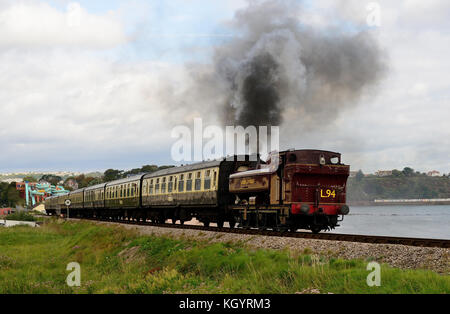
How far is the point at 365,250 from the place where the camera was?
14258 millimetres

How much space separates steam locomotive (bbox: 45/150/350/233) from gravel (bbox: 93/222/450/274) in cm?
198

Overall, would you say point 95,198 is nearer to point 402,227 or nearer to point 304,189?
point 304,189

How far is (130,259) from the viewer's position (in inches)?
941

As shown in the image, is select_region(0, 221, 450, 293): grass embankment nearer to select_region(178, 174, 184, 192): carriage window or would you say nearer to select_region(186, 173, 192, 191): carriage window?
select_region(178, 174, 184, 192): carriage window

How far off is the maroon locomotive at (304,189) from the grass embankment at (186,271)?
2.77 m

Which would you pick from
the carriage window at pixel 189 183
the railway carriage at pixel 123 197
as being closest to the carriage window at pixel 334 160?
the carriage window at pixel 189 183

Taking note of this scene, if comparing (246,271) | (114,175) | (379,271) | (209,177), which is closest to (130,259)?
(209,177)

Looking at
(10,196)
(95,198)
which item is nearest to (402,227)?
(95,198)

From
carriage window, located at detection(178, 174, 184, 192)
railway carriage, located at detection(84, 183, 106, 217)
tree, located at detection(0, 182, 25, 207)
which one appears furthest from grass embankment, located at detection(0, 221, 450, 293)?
tree, located at detection(0, 182, 25, 207)

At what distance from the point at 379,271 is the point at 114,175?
16720cm

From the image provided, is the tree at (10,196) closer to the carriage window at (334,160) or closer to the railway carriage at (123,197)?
the railway carriage at (123,197)

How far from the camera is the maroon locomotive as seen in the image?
1941 centimetres

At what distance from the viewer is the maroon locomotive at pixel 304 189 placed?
19.4m

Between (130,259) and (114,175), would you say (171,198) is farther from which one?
(114,175)
